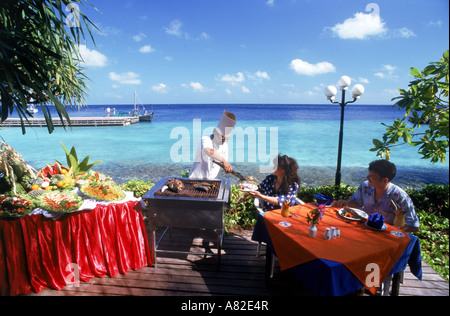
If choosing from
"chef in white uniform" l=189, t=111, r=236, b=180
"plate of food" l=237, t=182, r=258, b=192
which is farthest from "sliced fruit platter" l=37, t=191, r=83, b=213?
"plate of food" l=237, t=182, r=258, b=192

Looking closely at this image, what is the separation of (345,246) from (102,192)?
106 inches

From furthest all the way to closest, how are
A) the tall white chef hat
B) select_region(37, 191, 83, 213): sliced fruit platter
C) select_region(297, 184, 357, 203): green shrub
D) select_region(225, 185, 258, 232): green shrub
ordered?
1. select_region(297, 184, 357, 203): green shrub
2. select_region(225, 185, 258, 232): green shrub
3. the tall white chef hat
4. select_region(37, 191, 83, 213): sliced fruit platter

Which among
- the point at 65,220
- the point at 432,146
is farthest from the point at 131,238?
the point at 432,146

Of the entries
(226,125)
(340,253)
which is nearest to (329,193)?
(226,125)

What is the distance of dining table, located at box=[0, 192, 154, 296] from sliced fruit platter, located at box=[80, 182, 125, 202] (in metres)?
0.07

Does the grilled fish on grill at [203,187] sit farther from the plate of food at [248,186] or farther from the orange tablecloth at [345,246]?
the orange tablecloth at [345,246]

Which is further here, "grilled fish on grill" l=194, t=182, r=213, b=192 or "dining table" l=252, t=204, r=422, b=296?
"grilled fish on grill" l=194, t=182, r=213, b=192

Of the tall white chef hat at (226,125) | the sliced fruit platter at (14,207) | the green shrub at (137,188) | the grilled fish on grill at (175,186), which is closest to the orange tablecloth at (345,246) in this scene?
the grilled fish on grill at (175,186)

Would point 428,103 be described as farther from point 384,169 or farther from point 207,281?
point 207,281

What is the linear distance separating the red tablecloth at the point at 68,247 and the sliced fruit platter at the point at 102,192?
0.11m

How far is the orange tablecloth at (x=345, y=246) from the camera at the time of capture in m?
1.99

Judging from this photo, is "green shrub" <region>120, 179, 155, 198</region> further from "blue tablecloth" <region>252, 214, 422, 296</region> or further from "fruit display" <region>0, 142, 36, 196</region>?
"blue tablecloth" <region>252, 214, 422, 296</region>

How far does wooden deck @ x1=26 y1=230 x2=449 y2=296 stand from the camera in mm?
2773

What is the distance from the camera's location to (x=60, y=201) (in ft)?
8.83
